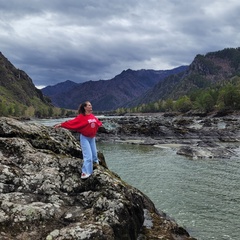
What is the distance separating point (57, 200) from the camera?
39.0 feet

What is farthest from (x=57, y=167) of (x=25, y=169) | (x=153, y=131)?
(x=153, y=131)

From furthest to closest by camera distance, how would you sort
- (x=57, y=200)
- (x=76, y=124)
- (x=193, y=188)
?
1. (x=193, y=188)
2. (x=76, y=124)
3. (x=57, y=200)

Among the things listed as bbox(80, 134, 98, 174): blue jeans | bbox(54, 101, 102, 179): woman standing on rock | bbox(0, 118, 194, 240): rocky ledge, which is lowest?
bbox(0, 118, 194, 240): rocky ledge

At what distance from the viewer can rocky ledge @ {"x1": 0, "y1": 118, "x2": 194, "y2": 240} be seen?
34.0 feet

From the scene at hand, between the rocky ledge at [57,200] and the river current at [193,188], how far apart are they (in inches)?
255

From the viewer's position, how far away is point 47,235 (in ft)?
33.1

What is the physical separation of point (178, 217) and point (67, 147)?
1046 centimetres

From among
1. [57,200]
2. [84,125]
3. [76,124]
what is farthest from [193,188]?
[57,200]

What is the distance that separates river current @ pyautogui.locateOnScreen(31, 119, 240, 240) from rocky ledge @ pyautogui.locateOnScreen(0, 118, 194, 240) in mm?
6467

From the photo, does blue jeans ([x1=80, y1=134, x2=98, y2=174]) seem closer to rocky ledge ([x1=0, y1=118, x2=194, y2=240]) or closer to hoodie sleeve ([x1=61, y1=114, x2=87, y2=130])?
rocky ledge ([x1=0, y1=118, x2=194, y2=240])

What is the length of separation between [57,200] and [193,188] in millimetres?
21769

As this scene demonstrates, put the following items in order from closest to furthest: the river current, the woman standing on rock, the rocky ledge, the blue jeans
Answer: the rocky ledge → the blue jeans → the woman standing on rock → the river current

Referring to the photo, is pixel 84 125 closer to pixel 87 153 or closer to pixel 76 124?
pixel 76 124

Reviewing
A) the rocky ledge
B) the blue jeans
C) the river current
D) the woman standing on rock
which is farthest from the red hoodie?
the river current
